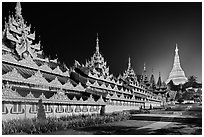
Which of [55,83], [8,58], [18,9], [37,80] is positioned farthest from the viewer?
[18,9]

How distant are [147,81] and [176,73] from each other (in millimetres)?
28120

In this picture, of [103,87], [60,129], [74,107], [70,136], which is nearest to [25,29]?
[103,87]

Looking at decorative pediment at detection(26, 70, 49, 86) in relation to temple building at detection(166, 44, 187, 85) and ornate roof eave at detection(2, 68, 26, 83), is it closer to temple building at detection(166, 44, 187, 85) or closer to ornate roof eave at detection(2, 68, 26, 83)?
ornate roof eave at detection(2, 68, 26, 83)

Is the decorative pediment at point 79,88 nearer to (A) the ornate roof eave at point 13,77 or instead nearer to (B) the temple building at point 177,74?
(A) the ornate roof eave at point 13,77

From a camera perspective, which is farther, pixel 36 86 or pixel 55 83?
pixel 55 83

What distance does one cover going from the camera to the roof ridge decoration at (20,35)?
25591 mm

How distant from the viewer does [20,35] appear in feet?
100

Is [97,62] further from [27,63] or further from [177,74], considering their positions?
[177,74]

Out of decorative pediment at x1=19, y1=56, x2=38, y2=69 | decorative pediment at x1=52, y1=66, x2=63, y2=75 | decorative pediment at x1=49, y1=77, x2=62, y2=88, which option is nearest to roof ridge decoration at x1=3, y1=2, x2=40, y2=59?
decorative pediment at x1=19, y1=56, x2=38, y2=69

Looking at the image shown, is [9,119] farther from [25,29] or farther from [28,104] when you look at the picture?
[25,29]

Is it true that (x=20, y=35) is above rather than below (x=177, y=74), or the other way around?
above

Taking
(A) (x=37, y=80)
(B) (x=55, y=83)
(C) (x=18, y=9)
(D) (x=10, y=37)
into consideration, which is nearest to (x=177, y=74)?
(C) (x=18, y=9)

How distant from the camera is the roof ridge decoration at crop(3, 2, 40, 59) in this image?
25.6 meters

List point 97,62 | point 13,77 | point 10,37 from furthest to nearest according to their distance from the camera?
point 97,62 → point 10,37 → point 13,77
